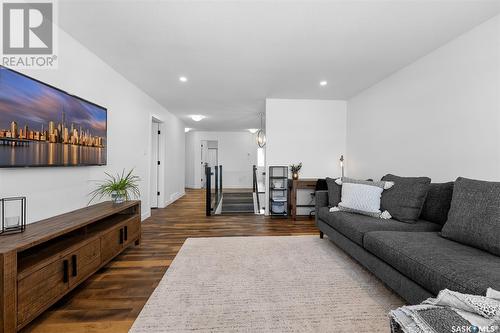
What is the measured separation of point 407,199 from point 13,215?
357cm

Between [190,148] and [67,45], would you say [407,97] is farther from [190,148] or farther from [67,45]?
[190,148]

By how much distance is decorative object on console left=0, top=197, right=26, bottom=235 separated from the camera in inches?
65.1

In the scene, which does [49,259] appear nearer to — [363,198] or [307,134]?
[363,198]

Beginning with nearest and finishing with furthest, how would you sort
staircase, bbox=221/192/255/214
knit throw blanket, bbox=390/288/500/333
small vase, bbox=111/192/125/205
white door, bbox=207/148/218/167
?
knit throw blanket, bbox=390/288/500/333, small vase, bbox=111/192/125/205, staircase, bbox=221/192/255/214, white door, bbox=207/148/218/167

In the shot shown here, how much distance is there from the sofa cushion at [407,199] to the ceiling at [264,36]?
158cm

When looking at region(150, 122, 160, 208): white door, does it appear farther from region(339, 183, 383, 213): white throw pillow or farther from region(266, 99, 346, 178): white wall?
region(339, 183, 383, 213): white throw pillow

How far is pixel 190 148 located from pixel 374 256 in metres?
8.92

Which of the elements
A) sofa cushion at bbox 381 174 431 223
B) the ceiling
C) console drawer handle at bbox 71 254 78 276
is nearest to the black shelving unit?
the ceiling

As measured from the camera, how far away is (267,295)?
1.96m

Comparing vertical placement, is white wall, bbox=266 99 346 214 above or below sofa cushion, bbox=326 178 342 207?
above

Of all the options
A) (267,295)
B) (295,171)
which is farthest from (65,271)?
(295,171)

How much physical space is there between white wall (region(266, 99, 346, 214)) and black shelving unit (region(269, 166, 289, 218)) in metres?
0.15

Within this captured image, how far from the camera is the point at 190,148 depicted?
10.0m

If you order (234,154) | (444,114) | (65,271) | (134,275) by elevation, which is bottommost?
(134,275)
